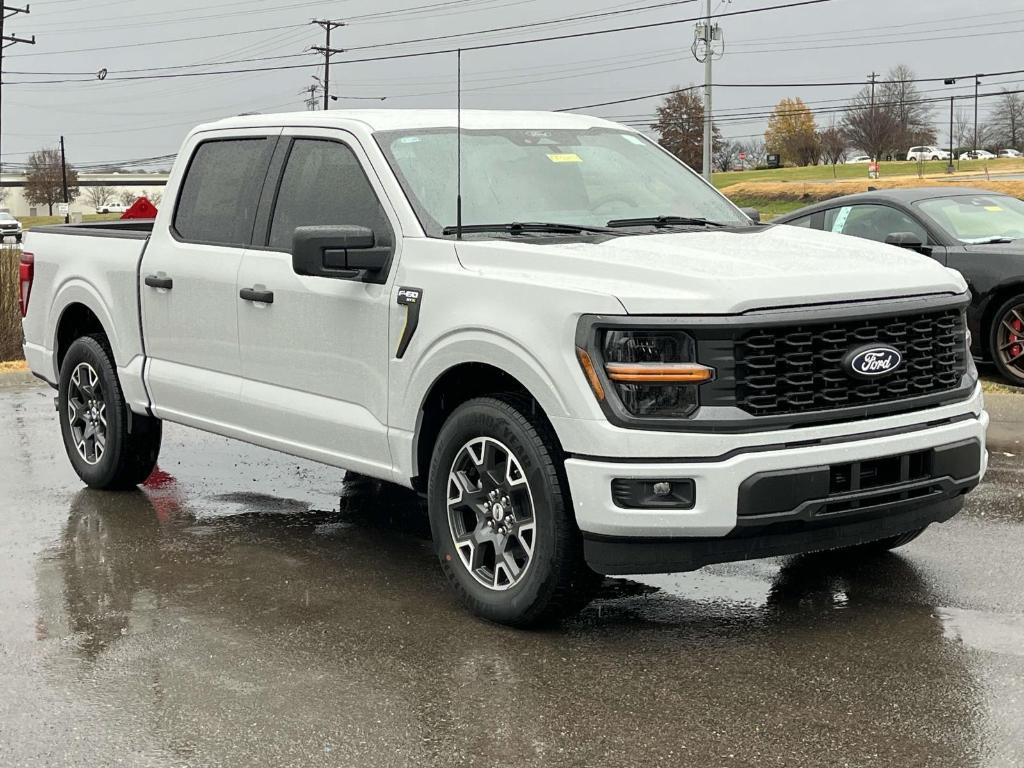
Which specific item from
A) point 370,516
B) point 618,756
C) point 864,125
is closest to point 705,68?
point 370,516

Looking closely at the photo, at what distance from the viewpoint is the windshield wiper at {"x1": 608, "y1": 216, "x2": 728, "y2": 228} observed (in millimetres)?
6086

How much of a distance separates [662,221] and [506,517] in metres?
1.62

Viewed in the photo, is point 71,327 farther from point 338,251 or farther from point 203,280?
point 338,251

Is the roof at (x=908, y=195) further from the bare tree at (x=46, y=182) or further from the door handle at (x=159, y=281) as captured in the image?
the bare tree at (x=46, y=182)

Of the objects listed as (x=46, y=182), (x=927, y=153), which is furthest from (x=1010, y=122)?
(x=46, y=182)

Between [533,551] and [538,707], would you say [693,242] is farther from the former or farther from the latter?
[538,707]

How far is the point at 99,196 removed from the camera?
154 m

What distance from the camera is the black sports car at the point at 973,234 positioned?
1102 centimetres

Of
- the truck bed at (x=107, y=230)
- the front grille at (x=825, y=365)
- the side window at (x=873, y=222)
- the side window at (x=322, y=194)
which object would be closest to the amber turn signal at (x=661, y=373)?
the front grille at (x=825, y=365)

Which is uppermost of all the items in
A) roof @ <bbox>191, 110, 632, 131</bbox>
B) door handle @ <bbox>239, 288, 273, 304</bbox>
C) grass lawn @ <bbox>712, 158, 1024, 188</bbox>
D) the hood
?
grass lawn @ <bbox>712, 158, 1024, 188</bbox>

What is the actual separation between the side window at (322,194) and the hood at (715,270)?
75cm

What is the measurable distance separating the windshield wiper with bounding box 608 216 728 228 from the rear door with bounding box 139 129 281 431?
1766 millimetres

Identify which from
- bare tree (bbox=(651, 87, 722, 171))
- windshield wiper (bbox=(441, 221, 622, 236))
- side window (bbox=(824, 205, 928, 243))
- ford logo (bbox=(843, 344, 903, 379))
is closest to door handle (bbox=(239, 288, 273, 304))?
windshield wiper (bbox=(441, 221, 622, 236))

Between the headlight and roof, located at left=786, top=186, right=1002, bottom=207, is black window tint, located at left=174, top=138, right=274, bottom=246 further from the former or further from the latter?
roof, located at left=786, top=186, right=1002, bottom=207
